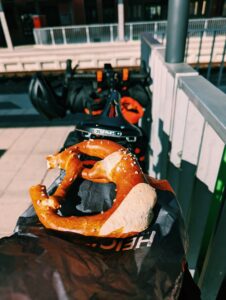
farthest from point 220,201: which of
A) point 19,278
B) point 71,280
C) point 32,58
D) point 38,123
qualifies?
point 32,58

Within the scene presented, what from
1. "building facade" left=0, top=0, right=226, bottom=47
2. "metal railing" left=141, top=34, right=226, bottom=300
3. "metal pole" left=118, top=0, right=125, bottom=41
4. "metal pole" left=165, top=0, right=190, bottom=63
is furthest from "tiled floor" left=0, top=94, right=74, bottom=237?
"building facade" left=0, top=0, right=226, bottom=47

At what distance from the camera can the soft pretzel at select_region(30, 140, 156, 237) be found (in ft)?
2.97

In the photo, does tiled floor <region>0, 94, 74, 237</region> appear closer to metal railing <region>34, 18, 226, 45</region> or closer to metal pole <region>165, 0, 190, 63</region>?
metal pole <region>165, 0, 190, 63</region>

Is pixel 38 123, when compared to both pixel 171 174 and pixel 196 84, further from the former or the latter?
pixel 196 84

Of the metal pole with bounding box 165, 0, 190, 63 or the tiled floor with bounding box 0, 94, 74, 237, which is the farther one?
the tiled floor with bounding box 0, 94, 74, 237

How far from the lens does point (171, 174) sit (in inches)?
105

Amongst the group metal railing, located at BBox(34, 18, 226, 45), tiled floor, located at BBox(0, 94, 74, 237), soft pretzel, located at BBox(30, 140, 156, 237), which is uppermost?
soft pretzel, located at BBox(30, 140, 156, 237)

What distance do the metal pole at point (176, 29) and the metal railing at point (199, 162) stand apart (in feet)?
0.50

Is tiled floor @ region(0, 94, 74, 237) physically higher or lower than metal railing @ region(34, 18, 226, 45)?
lower

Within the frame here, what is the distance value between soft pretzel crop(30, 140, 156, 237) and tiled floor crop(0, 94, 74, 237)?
2.23 m

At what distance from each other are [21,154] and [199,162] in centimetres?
364

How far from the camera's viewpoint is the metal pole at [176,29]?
2431 millimetres

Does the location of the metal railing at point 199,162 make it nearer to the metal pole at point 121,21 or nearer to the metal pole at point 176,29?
the metal pole at point 176,29

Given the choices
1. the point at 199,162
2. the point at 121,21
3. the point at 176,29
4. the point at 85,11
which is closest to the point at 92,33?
the point at 121,21
